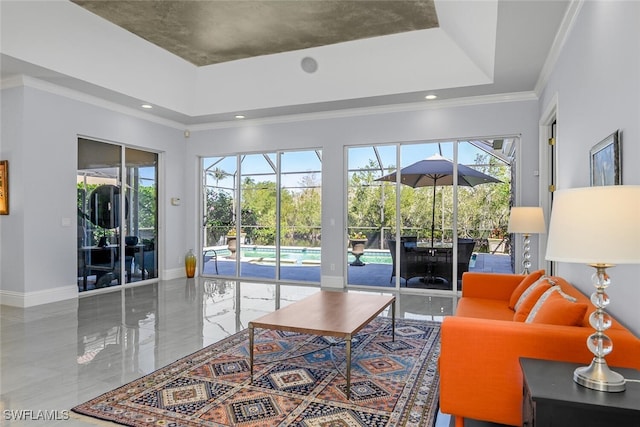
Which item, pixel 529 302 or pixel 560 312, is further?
pixel 529 302

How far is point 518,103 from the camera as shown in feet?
19.8

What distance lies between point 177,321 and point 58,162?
9.87 feet

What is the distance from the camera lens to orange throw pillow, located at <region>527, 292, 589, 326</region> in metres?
2.18

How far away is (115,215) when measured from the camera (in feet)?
22.2

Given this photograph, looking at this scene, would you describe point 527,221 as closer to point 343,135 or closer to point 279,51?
point 343,135

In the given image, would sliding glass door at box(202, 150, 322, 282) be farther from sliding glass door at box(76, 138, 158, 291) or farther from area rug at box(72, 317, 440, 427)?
area rug at box(72, 317, 440, 427)

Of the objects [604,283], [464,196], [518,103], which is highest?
[518,103]

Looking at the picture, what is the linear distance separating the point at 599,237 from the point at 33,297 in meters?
6.28

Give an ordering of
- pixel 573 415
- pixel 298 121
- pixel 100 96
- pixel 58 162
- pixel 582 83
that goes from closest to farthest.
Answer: pixel 573 415
pixel 582 83
pixel 58 162
pixel 100 96
pixel 298 121

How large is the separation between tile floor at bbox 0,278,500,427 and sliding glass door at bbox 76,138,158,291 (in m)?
0.43

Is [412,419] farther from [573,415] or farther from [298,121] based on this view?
[298,121]

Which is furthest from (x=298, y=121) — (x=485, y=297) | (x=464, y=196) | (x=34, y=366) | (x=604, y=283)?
(x=604, y=283)

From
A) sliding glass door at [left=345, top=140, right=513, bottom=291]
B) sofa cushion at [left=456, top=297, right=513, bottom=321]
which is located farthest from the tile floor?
sofa cushion at [left=456, top=297, right=513, bottom=321]

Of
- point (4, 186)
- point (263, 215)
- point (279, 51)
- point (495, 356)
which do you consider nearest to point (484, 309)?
point (495, 356)
